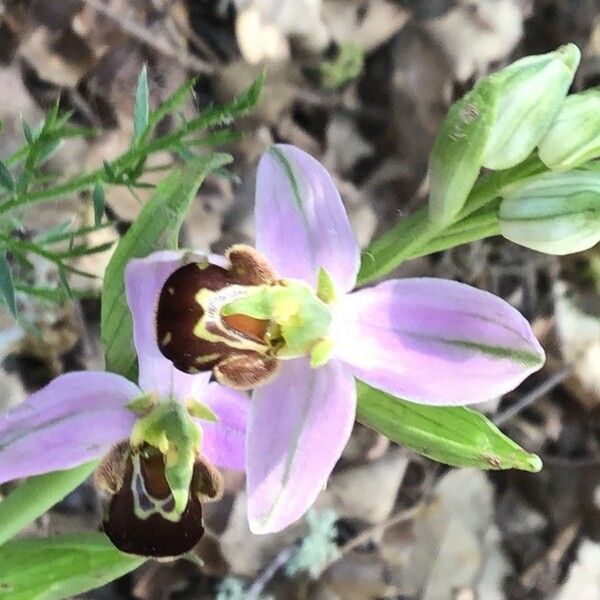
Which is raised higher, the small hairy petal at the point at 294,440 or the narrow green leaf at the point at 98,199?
the small hairy petal at the point at 294,440

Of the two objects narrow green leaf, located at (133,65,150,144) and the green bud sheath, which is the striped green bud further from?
narrow green leaf, located at (133,65,150,144)

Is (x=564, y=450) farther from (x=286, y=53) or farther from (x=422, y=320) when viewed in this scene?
(x=422, y=320)

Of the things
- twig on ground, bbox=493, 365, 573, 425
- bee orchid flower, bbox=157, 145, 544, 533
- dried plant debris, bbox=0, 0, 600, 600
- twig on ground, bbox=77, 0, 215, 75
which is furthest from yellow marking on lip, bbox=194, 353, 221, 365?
A: twig on ground, bbox=493, 365, 573, 425

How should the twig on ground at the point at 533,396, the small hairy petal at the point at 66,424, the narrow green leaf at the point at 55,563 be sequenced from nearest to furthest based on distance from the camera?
the small hairy petal at the point at 66,424 < the narrow green leaf at the point at 55,563 < the twig on ground at the point at 533,396

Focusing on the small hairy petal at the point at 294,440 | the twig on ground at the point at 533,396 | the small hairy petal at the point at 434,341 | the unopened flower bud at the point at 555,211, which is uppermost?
the unopened flower bud at the point at 555,211

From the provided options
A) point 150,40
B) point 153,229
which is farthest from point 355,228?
point 153,229

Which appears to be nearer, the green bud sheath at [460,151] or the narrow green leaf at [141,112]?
the green bud sheath at [460,151]

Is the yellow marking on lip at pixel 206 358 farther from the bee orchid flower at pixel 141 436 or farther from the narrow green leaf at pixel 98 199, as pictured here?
the narrow green leaf at pixel 98 199

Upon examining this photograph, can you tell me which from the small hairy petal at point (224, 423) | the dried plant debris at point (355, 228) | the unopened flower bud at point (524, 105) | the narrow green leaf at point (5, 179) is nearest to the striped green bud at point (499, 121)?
the unopened flower bud at point (524, 105)
